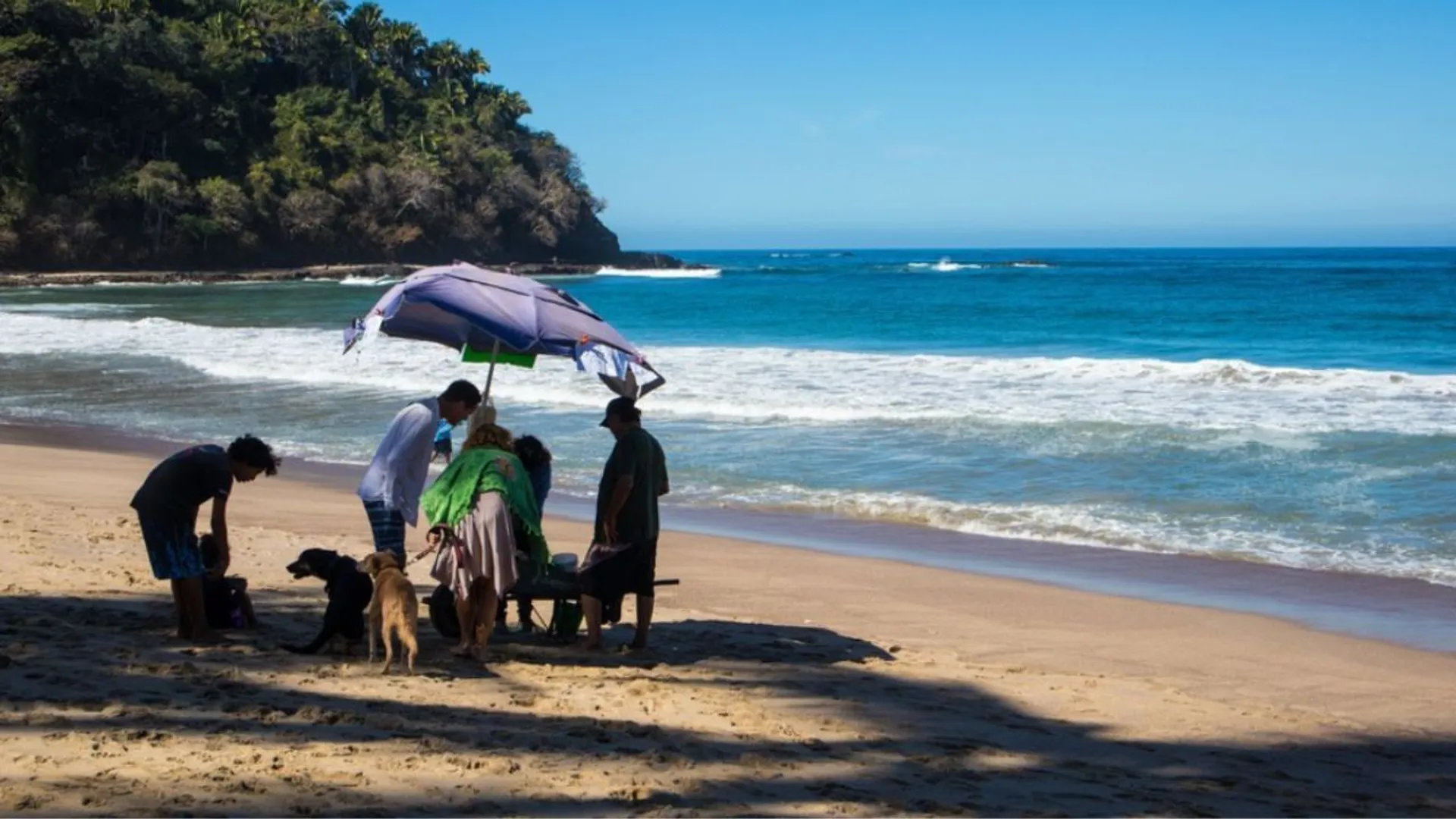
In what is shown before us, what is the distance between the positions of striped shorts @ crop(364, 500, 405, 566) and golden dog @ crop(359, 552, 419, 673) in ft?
1.17

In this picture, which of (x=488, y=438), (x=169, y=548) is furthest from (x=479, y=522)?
(x=169, y=548)

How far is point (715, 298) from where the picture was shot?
6788 centimetres

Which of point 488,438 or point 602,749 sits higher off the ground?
point 488,438

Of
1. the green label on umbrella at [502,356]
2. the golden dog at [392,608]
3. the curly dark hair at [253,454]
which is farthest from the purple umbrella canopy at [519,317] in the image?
the golden dog at [392,608]

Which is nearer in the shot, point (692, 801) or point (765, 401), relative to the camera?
point (692, 801)

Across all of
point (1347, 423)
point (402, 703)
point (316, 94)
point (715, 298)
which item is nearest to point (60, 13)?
point (316, 94)

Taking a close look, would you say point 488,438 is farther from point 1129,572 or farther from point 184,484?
point 1129,572

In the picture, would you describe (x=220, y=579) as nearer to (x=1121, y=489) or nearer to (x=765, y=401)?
(x=1121, y=489)

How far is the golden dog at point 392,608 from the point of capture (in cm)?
672

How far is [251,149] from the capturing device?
295ft

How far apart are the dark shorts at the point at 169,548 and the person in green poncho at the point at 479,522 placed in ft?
3.81

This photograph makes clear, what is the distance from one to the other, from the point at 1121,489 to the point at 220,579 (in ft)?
28.9

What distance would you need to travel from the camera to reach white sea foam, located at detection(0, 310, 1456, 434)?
18.7 meters

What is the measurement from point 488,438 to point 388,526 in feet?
2.23
